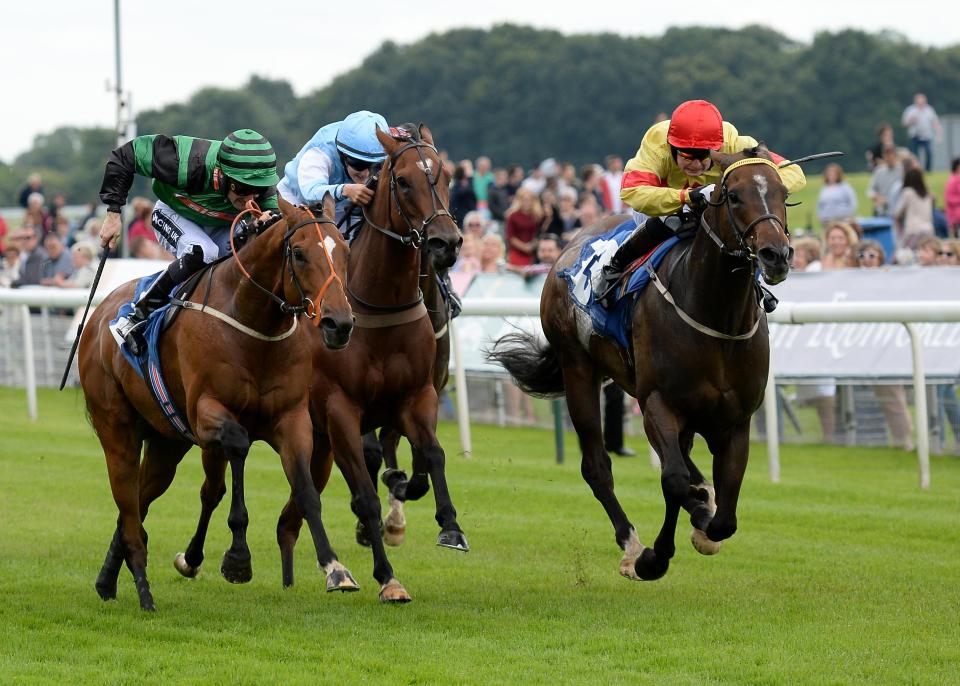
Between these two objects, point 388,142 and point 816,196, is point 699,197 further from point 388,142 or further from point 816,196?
point 816,196

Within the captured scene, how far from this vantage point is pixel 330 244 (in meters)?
5.88

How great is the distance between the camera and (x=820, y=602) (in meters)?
6.47

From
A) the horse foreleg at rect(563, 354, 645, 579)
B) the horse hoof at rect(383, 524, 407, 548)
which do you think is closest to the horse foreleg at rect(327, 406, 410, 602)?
the horse hoof at rect(383, 524, 407, 548)

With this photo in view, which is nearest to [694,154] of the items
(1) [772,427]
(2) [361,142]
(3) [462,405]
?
(2) [361,142]

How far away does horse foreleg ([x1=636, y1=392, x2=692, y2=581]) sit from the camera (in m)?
6.46

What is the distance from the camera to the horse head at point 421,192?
6.07 meters

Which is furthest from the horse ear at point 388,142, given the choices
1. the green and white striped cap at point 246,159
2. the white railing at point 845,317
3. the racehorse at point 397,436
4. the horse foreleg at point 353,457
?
the white railing at point 845,317

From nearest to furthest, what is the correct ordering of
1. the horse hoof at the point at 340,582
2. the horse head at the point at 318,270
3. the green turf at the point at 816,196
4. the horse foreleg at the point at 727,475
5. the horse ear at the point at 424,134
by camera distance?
1. the horse head at the point at 318,270
2. the horse hoof at the point at 340,582
3. the horse foreleg at the point at 727,475
4. the horse ear at the point at 424,134
5. the green turf at the point at 816,196

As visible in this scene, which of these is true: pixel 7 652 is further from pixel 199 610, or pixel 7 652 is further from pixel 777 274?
pixel 777 274

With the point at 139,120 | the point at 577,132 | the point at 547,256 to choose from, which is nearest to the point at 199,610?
the point at 547,256

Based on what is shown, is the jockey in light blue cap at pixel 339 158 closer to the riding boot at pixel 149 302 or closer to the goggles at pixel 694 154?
the riding boot at pixel 149 302

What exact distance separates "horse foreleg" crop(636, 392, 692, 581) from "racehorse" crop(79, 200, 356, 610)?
4.59 feet

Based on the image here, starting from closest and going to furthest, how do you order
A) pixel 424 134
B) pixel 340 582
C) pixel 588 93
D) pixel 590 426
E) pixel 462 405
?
1. pixel 340 582
2. pixel 424 134
3. pixel 590 426
4. pixel 462 405
5. pixel 588 93

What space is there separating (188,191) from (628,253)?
2.04 m
